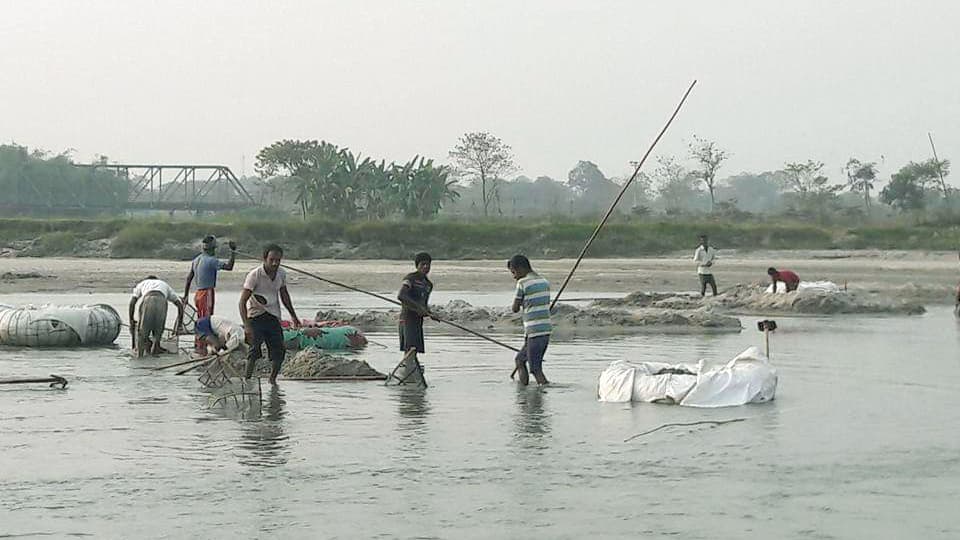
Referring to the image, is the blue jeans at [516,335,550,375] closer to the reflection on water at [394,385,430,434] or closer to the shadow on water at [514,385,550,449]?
the shadow on water at [514,385,550,449]

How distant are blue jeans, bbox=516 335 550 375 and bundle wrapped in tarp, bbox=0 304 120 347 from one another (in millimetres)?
7211

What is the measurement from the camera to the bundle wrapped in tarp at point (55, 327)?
1859cm

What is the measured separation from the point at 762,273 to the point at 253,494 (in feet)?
107

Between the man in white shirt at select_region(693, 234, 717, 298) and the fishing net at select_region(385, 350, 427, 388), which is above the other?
the man in white shirt at select_region(693, 234, 717, 298)

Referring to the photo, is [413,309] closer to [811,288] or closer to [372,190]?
[811,288]

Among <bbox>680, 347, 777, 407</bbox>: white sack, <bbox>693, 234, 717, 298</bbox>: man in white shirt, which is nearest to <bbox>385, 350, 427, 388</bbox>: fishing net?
<bbox>680, 347, 777, 407</bbox>: white sack

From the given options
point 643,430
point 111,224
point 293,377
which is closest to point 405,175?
point 111,224

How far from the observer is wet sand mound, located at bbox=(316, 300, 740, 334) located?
74.2ft

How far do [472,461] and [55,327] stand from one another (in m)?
10.1

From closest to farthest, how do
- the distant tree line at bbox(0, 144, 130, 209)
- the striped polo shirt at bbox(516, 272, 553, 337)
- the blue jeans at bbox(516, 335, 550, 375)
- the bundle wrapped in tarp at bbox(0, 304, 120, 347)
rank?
the striped polo shirt at bbox(516, 272, 553, 337) → the blue jeans at bbox(516, 335, 550, 375) → the bundle wrapped in tarp at bbox(0, 304, 120, 347) → the distant tree line at bbox(0, 144, 130, 209)

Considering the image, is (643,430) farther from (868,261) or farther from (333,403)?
(868,261)

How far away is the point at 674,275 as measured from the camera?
40.0m

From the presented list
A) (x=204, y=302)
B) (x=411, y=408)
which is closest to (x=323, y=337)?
(x=204, y=302)

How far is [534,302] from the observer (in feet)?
44.9
